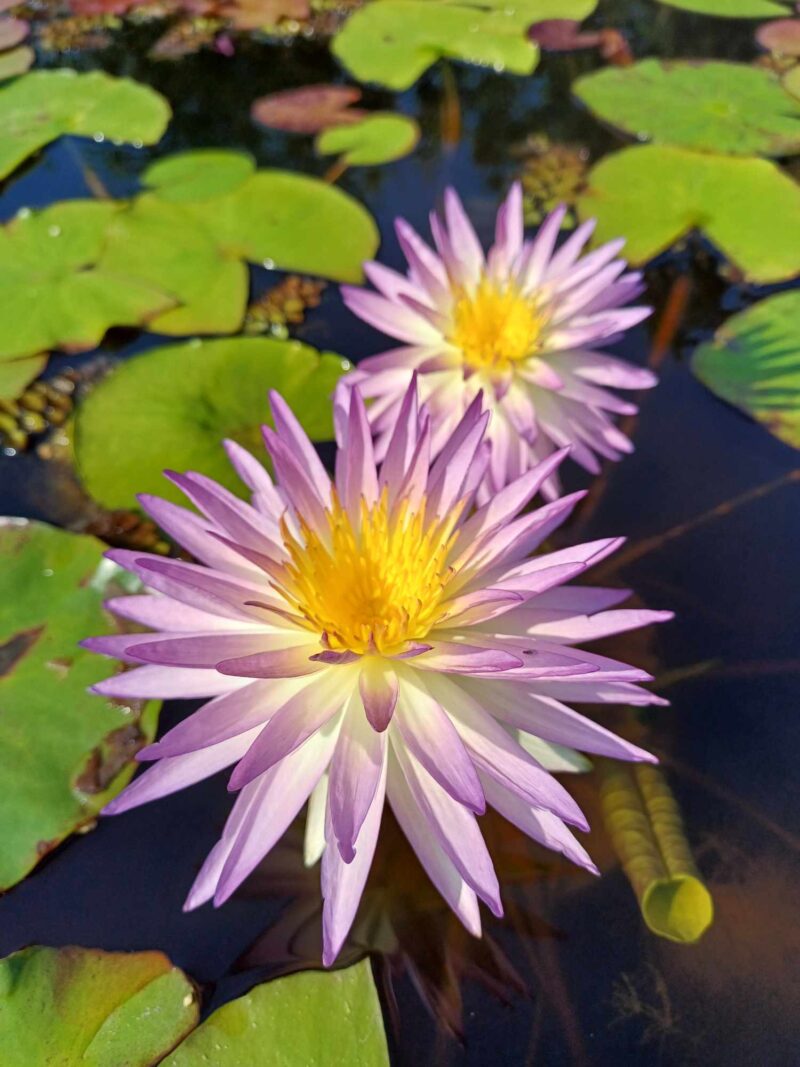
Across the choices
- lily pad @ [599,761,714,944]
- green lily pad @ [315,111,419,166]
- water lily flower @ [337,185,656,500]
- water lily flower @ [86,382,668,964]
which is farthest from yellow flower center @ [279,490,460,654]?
green lily pad @ [315,111,419,166]

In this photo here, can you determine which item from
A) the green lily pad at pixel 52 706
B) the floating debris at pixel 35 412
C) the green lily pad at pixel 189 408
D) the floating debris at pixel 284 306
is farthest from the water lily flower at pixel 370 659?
the floating debris at pixel 284 306

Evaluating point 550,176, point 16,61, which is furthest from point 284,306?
point 16,61

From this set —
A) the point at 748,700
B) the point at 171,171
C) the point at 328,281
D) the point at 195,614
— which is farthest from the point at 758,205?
the point at 195,614

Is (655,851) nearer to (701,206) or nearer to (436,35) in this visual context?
(701,206)

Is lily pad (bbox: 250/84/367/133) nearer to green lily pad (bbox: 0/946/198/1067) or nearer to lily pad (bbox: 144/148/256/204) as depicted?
lily pad (bbox: 144/148/256/204)

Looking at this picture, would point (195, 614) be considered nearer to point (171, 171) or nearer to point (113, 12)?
point (171, 171)
